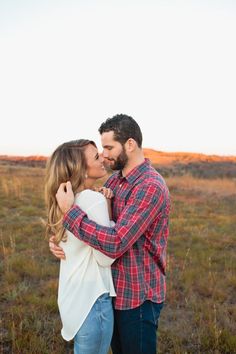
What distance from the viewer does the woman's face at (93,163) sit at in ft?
7.46

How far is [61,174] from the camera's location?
2.16m

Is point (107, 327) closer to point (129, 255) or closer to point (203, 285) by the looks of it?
point (129, 255)

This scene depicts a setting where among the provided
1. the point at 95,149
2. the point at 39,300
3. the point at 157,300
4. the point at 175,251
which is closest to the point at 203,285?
the point at 175,251

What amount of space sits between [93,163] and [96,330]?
39.9 inches

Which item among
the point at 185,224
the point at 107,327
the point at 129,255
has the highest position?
the point at 129,255

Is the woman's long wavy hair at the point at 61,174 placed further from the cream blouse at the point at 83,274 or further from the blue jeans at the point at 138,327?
the blue jeans at the point at 138,327

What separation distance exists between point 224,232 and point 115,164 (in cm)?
748

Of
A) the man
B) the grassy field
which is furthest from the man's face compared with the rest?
the grassy field

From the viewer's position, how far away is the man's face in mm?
2408

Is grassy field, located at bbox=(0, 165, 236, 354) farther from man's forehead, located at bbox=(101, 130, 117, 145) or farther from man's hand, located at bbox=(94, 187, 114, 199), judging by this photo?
man's forehead, located at bbox=(101, 130, 117, 145)

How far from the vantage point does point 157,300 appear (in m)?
2.27

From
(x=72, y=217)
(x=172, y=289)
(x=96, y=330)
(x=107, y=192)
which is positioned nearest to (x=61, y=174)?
(x=72, y=217)

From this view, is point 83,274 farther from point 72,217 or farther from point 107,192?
point 107,192

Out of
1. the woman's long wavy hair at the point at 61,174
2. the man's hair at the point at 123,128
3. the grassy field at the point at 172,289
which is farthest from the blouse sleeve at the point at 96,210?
the grassy field at the point at 172,289
